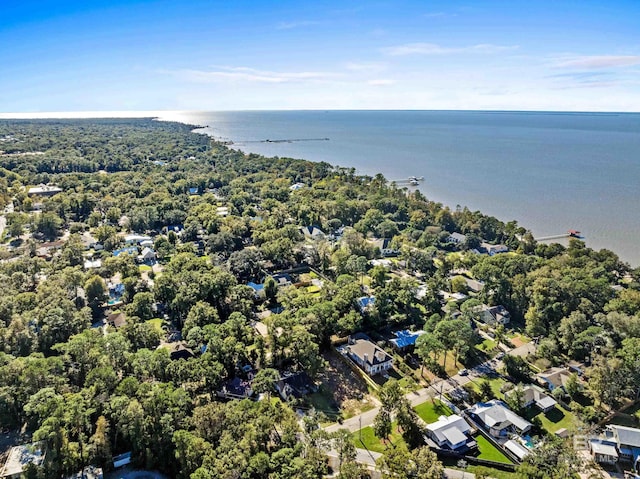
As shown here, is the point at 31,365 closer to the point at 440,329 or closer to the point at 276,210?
the point at 440,329

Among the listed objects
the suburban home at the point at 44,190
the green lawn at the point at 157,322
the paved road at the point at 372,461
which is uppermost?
the suburban home at the point at 44,190

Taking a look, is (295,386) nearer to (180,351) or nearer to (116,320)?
(180,351)

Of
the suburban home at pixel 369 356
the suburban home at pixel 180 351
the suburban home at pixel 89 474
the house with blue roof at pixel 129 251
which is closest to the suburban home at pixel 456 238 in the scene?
the suburban home at pixel 369 356

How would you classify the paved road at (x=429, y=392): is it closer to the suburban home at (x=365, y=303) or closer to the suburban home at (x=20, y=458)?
the suburban home at (x=365, y=303)

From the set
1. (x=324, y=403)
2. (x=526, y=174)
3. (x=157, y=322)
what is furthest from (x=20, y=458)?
(x=526, y=174)

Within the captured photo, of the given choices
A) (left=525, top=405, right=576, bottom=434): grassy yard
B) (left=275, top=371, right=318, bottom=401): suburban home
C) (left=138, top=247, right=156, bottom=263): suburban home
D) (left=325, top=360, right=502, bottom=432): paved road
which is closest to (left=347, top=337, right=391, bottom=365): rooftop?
(left=325, top=360, right=502, bottom=432): paved road

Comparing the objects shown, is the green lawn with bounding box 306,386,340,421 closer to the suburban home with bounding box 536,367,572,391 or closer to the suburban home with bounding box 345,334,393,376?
the suburban home with bounding box 345,334,393,376
